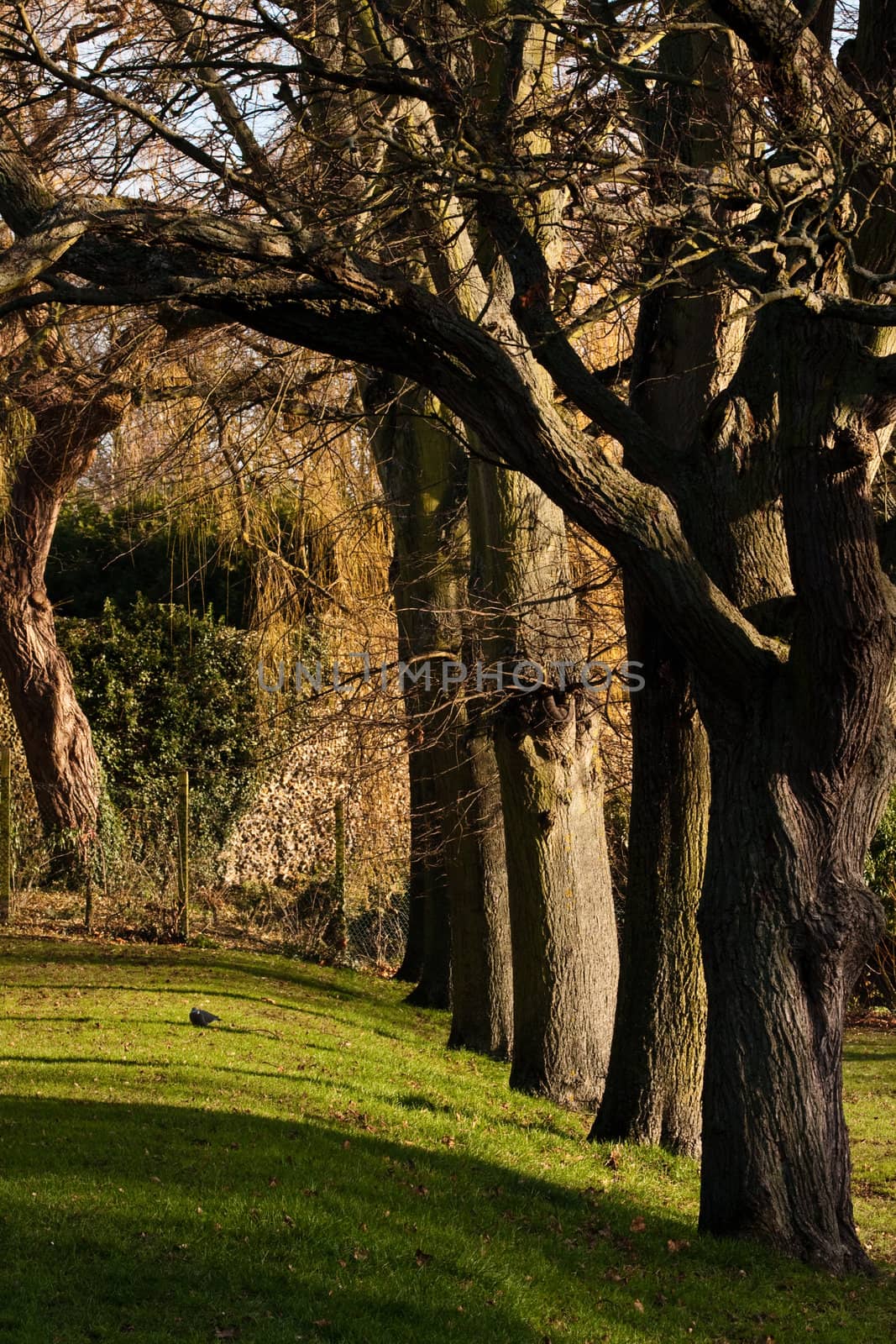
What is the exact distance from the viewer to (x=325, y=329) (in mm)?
6727

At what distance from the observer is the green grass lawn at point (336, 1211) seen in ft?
17.1

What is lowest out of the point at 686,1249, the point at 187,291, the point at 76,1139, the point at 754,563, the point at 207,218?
the point at 686,1249

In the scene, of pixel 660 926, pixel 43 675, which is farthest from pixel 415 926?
pixel 660 926

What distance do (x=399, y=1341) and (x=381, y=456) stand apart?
962cm

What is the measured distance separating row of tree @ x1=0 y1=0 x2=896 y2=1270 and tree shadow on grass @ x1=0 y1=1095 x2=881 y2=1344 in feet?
2.27

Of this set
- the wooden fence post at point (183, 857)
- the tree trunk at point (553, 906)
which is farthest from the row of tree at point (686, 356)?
the wooden fence post at point (183, 857)

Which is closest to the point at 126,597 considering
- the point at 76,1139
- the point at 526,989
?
the point at 526,989

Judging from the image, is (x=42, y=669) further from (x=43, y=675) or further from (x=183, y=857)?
(x=183, y=857)

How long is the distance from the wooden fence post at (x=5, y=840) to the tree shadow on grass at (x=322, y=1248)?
27.3ft

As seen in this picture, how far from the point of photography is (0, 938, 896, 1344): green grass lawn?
5.21 metres

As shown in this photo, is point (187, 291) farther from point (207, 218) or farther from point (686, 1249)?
point (686, 1249)

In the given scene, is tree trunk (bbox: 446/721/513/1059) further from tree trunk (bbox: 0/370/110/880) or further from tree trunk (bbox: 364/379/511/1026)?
tree trunk (bbox: 0/370/110/880)

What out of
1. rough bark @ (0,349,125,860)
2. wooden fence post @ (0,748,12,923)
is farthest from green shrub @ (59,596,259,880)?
wooden fence post @ (0,748,12,923)

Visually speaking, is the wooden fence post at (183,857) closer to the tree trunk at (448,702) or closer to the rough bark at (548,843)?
the tree trunk at (448,702)
